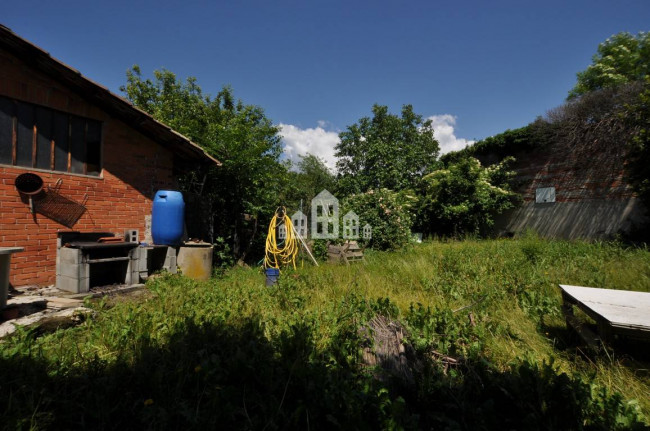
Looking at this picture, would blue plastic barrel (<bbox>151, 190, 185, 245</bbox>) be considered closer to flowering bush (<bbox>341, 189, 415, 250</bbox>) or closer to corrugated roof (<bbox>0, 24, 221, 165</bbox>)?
corrugated roof (<bbox>0, 24, 221, 165</bbox>)

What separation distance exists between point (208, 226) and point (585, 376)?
652 cm

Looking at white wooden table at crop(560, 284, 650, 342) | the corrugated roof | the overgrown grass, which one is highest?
the corrugated roof

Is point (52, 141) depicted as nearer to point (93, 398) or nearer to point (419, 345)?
point (93, 398)

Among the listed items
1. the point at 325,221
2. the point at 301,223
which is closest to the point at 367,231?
the point at 325,221

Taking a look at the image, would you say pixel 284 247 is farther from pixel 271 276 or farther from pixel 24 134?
pixel 24 134

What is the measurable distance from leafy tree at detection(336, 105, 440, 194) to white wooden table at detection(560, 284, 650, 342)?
10.9 metres

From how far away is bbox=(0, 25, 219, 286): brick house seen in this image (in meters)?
4.01

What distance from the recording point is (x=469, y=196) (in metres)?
10.2

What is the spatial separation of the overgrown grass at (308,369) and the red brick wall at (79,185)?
5.98 feet

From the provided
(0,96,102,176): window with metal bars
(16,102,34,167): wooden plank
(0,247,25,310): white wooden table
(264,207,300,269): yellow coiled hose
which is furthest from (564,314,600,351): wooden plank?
(16,102,34,167): wooden plank

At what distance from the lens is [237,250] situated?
740cm

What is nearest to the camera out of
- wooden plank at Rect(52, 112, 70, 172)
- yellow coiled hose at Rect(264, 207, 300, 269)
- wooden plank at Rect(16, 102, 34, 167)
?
wooden plank at Rect(16, 102, 34, 167)

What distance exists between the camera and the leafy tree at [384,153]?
14391 millimetres

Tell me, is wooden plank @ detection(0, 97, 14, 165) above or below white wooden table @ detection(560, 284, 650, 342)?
above
